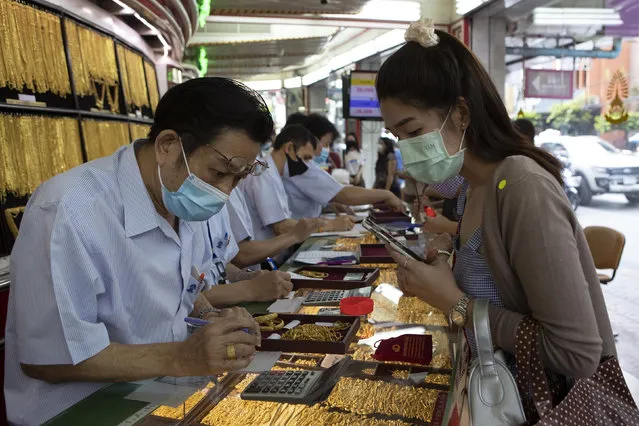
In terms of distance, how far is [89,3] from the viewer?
13.8 feet

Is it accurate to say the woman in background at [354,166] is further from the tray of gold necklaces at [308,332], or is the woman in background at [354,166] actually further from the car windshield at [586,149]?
the tray of gold necklaces at [308,332]

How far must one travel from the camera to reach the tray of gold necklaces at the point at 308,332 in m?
1.62

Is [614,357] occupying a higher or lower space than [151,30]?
lower

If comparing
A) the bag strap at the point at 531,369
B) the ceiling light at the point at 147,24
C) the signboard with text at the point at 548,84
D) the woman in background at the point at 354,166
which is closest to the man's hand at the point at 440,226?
the bag strap at the point at 531,369

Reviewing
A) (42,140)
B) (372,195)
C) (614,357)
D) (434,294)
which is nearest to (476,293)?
(434,294)

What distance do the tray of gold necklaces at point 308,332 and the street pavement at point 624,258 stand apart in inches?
153

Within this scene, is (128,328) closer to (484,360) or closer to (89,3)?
(484,360)

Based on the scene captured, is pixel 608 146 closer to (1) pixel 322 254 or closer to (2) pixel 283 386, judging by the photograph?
(1) pixel 322 254

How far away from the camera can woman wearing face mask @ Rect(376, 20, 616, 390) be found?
3.74ft

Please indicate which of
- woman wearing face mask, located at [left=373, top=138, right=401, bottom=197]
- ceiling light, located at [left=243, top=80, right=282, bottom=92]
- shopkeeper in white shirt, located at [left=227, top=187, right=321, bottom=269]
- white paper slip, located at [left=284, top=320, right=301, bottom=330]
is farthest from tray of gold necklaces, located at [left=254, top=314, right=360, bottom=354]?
ceiling light, located at [left=243, top=80, right=282, bottom=92]

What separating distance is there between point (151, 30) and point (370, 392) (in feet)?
17.2

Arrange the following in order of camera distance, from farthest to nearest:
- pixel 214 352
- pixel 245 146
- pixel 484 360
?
pixel 245 146
pixel 214 352
pixel 484 360

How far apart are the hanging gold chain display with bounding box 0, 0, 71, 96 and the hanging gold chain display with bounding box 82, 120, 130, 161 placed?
1.23ft

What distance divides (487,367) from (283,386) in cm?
54
